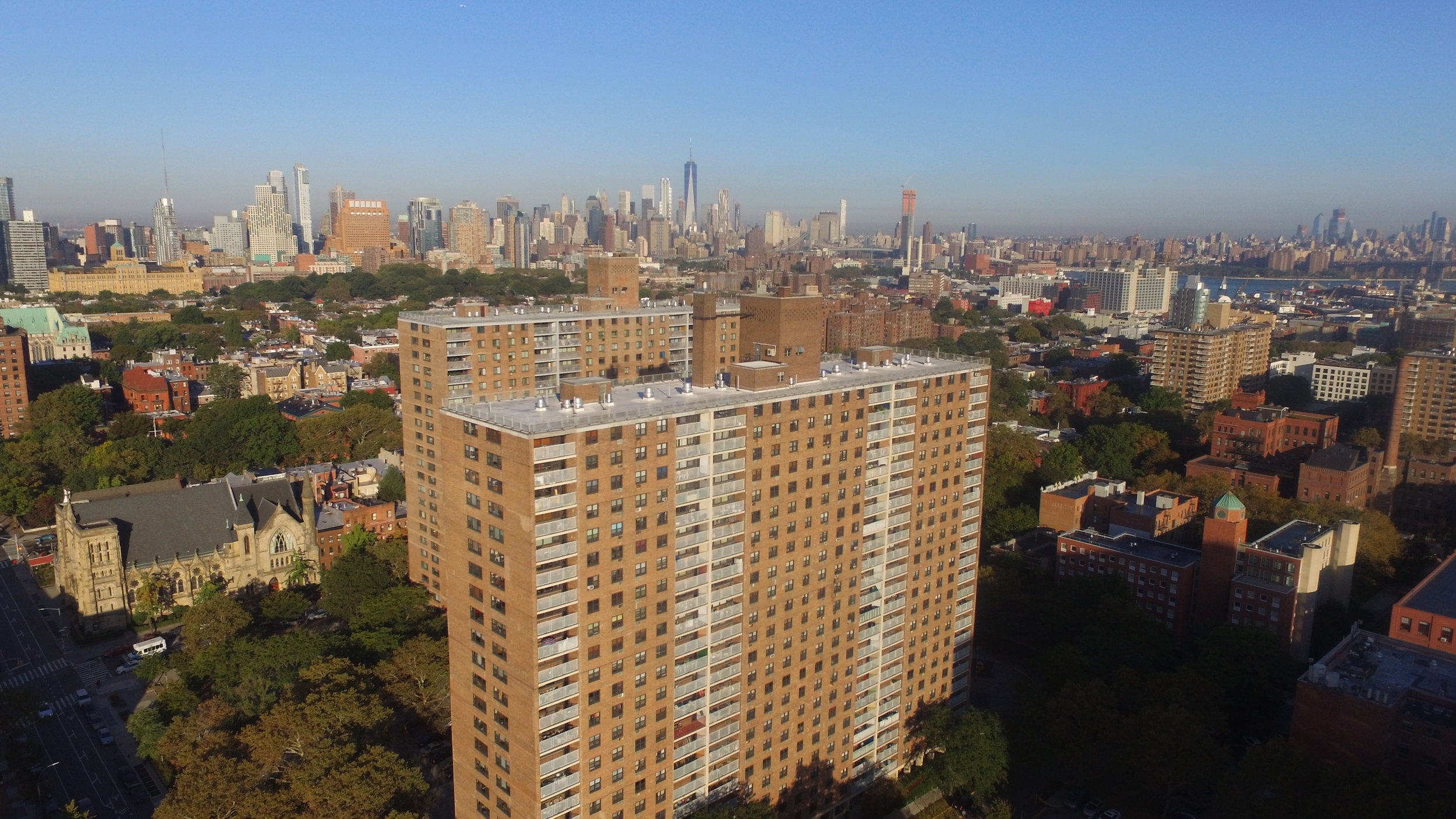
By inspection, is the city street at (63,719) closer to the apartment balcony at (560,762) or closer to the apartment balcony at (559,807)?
the apartment balcony at (559,807)

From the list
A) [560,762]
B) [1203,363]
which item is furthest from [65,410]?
[1203,363]

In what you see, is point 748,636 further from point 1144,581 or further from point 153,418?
point 153,418

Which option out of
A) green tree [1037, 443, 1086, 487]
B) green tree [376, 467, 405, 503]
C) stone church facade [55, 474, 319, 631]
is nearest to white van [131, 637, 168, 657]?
stone church facade [55, 474, 319, 631]

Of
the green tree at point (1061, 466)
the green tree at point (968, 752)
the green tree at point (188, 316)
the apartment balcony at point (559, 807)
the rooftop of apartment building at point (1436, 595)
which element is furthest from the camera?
the green tree at point (188, 316)

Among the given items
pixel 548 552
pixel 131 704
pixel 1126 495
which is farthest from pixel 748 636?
pixel 1126 495

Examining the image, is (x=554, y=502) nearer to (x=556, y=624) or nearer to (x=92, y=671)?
(x=556, y=624)

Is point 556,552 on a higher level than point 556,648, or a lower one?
higher

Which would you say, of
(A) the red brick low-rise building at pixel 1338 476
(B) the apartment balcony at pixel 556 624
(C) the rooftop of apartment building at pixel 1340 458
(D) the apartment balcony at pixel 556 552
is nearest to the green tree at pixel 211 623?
(B) the apartment balcony at pixel 556 624
